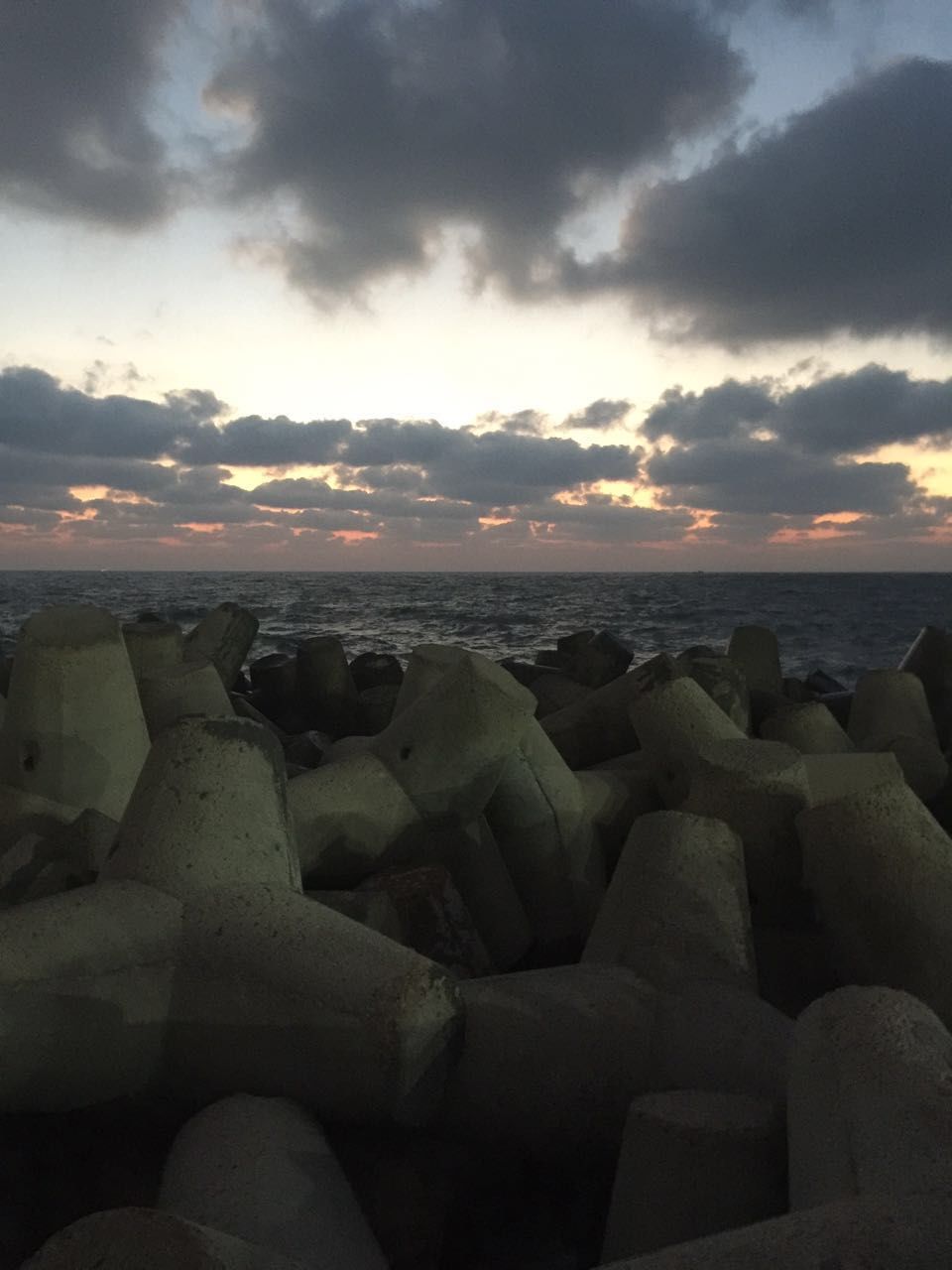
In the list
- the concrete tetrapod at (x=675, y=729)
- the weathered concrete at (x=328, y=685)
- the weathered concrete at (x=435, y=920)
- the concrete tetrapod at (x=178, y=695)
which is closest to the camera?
the weathered concrete at (x=435, y=920)

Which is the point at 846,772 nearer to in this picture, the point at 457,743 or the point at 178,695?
the point at 457,743

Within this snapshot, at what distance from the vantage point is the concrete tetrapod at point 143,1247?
2.94ft

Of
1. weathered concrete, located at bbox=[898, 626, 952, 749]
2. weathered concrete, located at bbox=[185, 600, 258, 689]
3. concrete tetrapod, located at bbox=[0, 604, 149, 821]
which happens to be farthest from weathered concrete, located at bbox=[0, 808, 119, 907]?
weathered concrete, located at bbox=[898, 626, 952, 749]

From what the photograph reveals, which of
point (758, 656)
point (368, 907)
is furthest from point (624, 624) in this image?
point (368, 907)

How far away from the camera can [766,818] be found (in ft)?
7.44

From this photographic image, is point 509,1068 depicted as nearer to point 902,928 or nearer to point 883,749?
point 902,928

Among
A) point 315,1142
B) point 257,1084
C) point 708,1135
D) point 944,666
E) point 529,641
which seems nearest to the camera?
point 708,1135

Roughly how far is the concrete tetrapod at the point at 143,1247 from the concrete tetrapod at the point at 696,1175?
0.48 m

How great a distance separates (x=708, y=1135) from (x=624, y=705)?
Result: 2.36 meters

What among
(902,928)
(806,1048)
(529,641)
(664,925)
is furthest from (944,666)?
(529,641)

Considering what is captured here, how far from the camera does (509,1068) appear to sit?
4.84 feet

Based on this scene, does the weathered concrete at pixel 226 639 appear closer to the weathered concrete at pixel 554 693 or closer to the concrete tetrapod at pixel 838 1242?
the weathered concrete at pixel 554 693

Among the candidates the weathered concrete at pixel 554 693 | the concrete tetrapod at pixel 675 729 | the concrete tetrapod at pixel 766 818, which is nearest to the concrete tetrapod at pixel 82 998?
the concrete tetrapod at pixel 766 818

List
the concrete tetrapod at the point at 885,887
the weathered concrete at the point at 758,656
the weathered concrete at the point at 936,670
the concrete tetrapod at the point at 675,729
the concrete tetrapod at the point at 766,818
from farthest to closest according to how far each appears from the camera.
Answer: the weathered concrete at the point at 758,656 < the weathered concrete at the point at 936,670 < the concrete tetrapod at the point at 675,729 < the concrete tetrapod at the point at 766,818 < the concrete tetrapod at the point at 885,887
